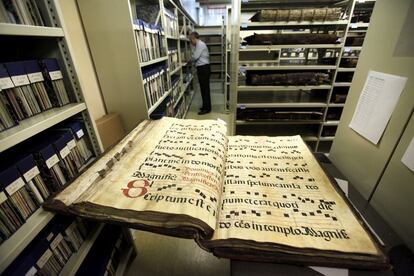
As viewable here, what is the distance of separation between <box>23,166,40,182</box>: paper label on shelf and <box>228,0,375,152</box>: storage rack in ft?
5.95

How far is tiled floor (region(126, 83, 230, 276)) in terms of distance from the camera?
1236mm

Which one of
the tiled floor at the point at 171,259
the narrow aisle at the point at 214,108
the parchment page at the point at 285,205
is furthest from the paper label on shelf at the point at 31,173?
the narrow aisle at the point at 214,108

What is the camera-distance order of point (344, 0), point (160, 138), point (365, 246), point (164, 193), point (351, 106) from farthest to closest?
point (344, 0), point (160, 138), point (351, 106), point (164, 193), point (365, 246)

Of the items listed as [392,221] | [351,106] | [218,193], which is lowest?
[392,221]

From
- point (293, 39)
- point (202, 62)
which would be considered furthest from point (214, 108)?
point (293, 39)

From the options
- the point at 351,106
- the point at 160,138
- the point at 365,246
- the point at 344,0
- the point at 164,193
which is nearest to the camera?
the point at 365,246

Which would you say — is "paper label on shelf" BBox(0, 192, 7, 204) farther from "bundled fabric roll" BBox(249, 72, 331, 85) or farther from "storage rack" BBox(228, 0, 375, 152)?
"bundled fabric roll" BBox(249, 72, 331, 85)

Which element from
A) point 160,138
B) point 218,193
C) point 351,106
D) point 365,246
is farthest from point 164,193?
point 351,106

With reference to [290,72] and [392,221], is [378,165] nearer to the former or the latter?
[392,221]

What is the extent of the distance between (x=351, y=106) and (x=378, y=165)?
Answer: 300 mm

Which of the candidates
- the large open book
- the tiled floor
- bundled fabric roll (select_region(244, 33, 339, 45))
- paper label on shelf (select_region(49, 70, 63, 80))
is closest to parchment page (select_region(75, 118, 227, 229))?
the large open book

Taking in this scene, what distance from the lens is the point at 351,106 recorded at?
0.90m

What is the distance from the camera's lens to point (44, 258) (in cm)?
66

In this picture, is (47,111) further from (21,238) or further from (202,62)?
(202,62)
